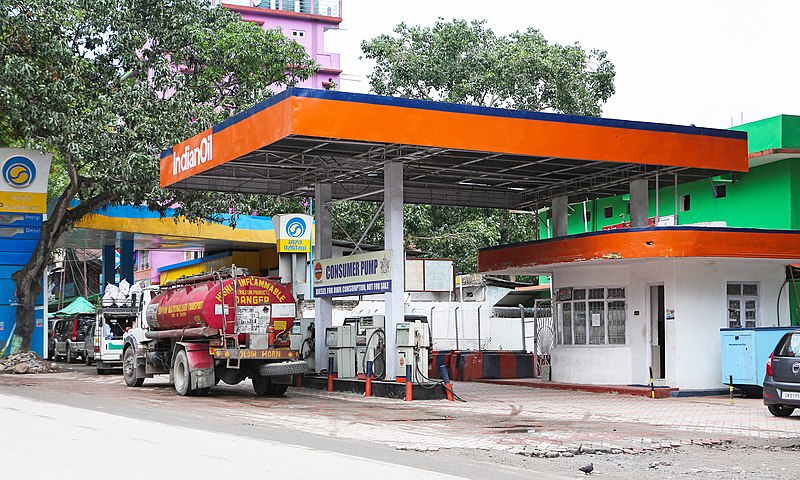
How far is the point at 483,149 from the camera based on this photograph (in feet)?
69.2

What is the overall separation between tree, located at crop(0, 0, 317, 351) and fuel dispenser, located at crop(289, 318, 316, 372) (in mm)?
8708

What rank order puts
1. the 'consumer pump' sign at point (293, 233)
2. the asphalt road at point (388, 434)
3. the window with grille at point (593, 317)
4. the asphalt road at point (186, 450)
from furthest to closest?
the 'consumer pump' sign at point (293, 233) → the window with grille at point (593, 317) → the asphalt road at point (388, 434) → the asphalt road at point (186, 450)

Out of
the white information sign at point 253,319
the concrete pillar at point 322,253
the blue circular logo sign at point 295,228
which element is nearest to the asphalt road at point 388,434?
the white information sign at point 253,319

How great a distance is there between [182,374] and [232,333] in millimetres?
2117

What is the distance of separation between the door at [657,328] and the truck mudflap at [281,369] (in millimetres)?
8567

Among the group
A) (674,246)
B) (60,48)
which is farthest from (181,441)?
(60,48)

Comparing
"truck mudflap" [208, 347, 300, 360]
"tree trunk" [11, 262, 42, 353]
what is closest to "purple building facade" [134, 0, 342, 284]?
"tree trunk" [11, 262, 42, 353]

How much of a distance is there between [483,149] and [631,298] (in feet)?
20.6

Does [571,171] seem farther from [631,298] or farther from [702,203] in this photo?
[702,203]

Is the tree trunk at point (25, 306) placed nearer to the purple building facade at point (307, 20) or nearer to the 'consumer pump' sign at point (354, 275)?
the 'consumer pump' sign at point (354, 275)

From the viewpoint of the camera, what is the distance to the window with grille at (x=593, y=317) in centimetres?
2508

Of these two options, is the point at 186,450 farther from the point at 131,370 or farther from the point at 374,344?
the point at 131,370

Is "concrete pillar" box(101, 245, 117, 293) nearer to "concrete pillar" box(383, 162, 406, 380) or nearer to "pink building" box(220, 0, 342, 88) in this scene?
"concrete pillar" box(383, 162, 406, 380)

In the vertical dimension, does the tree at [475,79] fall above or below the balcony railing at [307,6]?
below
